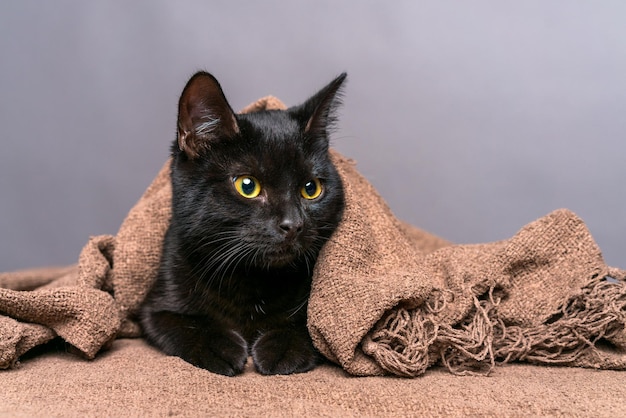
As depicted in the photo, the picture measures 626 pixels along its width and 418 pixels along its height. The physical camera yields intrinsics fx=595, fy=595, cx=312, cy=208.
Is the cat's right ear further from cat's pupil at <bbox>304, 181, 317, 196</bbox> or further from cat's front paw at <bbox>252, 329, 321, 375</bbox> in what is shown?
cat's front paw at <bbox>252, 329, 321, 375</bbox>

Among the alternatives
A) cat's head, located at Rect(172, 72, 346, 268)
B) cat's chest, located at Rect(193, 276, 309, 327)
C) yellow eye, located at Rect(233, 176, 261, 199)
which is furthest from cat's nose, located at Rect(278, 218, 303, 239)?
cat's chest, located at Rect(193, 276, 309, 327)

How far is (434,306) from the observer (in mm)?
1373

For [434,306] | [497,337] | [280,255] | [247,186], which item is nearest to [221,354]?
[280,255]

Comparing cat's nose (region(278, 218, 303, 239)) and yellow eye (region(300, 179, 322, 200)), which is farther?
yellow eye (region(300, 179, 322, 200))

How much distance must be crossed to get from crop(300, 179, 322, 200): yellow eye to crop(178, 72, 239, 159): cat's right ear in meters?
0.22

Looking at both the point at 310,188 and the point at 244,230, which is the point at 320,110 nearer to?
the point at 310,188

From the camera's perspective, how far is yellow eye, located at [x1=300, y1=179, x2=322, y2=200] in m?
1.47

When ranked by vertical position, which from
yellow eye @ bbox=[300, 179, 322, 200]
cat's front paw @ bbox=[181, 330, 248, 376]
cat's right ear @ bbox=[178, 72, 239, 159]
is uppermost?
cat's right ear @ bbox=[178, 72, 239, 159]

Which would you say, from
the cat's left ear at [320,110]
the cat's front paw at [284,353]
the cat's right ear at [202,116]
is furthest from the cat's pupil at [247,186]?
the cat's front paw at [284,353]

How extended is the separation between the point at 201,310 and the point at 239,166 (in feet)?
1.34

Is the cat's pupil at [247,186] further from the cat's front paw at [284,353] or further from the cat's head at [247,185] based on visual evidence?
the cat's front paw at [284,353]

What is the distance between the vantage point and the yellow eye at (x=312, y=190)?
1473mm

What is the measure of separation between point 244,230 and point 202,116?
1.00ft

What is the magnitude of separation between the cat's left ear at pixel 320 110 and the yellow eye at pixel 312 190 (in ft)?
0.43
